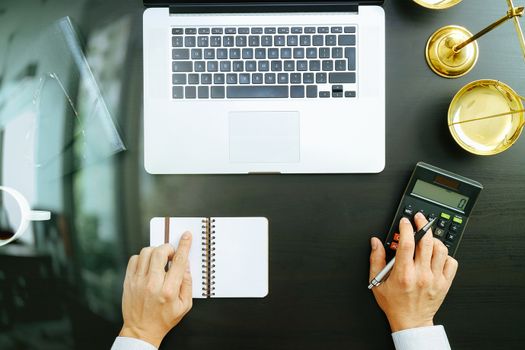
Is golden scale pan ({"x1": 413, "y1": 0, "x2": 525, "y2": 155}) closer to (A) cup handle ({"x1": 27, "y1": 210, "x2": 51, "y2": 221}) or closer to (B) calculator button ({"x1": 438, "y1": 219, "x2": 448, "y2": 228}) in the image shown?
(B) calculator button ({"x1": 438, "y1": 219, "x2": 448, "y2": 228})

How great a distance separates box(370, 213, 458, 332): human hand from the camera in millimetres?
788

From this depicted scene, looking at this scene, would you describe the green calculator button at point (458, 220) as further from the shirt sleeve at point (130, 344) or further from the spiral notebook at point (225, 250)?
the shirt sleeve at point (130, 344)

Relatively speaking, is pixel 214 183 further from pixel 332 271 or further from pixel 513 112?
pixel 513 112

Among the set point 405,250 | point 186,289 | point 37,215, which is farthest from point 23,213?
point 405,250

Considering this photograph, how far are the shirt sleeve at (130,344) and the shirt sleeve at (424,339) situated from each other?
46 centimetres

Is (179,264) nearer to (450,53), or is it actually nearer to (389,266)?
(389,266)

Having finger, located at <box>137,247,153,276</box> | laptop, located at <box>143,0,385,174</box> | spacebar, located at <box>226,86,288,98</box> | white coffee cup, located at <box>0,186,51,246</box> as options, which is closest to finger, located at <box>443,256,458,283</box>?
laptop, located at <box>143,0,385,174</box>

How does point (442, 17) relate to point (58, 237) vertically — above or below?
above

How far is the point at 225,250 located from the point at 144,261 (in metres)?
0.15

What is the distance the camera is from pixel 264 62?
0.81m

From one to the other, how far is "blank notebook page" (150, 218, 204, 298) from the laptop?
0.13m

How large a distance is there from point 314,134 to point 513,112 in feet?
1.11

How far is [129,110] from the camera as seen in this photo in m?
0.84

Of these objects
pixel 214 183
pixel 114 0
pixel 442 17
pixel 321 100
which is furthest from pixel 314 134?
pixel 114 0
